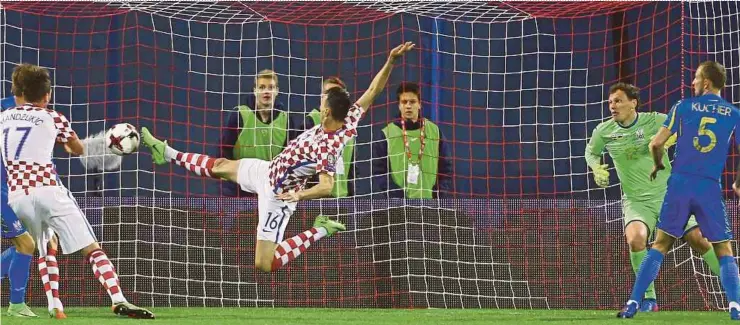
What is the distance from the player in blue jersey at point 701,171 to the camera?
349 inches

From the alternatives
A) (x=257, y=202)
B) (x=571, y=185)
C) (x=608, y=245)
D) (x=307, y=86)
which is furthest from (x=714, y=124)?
(x=307, y=86)

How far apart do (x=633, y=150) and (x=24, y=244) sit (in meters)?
4.62

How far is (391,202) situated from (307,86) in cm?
204

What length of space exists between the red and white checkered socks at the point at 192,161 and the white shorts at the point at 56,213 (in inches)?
73.0

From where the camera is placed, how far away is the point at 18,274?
30.0 feet

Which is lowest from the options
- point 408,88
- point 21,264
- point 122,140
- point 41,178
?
point 21,264

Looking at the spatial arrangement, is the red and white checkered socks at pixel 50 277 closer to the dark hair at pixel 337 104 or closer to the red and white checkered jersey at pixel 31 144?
the red and white checkered jersey at pixel 31 144

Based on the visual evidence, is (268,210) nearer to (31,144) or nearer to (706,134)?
(31,144)

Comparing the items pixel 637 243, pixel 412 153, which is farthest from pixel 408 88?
pixel 637 243

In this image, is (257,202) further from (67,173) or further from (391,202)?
(67,173)

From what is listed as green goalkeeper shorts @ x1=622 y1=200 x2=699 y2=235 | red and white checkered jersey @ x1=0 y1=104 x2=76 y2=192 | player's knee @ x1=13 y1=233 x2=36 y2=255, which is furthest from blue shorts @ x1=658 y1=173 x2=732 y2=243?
player's knee @ x1=13 y1=233 x2=36 y2=255

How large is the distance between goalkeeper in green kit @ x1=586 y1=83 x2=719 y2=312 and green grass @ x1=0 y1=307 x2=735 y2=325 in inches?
22.9

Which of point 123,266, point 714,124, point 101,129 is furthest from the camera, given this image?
point 101,129

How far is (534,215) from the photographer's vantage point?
36.7ft
